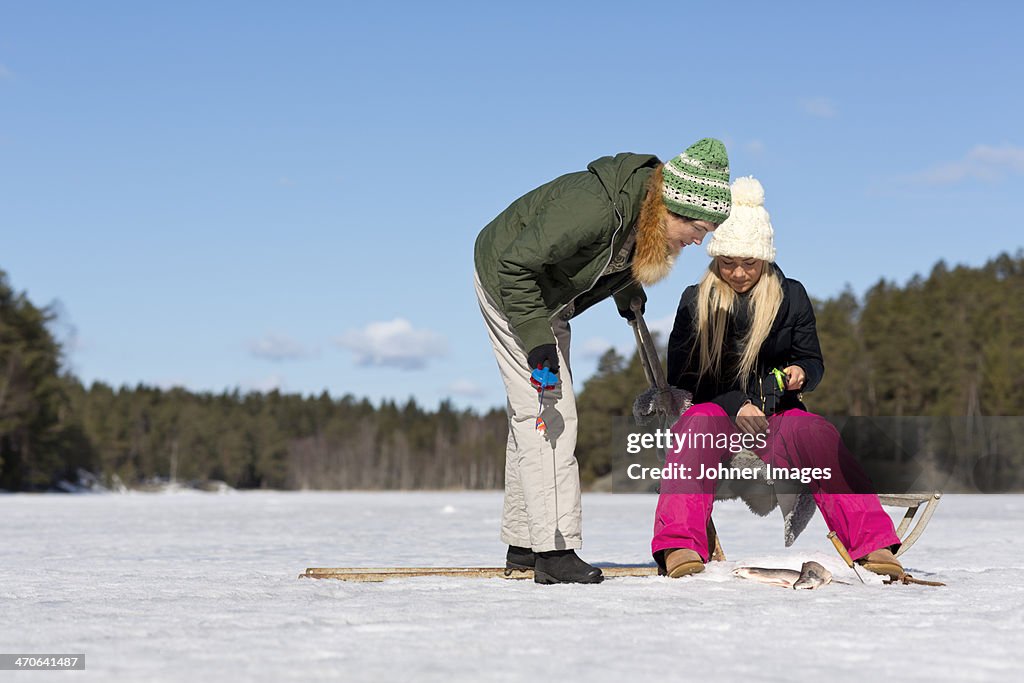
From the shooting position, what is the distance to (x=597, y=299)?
14.7 ft

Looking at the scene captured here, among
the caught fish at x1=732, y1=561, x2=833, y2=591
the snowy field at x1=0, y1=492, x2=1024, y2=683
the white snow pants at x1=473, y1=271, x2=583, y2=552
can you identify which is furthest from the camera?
the white snow pants at x1=473, y1=271, x2=583, y2=552

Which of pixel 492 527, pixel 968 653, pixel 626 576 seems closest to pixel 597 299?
pixel 626 576

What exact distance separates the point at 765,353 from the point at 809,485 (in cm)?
58

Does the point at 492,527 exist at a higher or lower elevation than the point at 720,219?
lower

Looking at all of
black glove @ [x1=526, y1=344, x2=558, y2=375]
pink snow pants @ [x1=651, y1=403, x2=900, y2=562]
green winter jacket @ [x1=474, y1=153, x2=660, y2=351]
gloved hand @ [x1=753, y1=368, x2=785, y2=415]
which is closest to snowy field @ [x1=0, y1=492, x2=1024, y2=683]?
pink snow pants @ [x1=651, y1=403, x2=900, y2=562]

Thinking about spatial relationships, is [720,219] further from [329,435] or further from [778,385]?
[329,435]

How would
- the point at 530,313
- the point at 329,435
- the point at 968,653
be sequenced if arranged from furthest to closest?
the point at 329,435 → the point at 530,313 → the point at 968,653

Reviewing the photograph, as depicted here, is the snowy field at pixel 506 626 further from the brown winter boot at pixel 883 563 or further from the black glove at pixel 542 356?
the black glove at pixel 542 356

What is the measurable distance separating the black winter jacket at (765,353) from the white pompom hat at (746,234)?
191mm

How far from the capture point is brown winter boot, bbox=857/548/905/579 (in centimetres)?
416

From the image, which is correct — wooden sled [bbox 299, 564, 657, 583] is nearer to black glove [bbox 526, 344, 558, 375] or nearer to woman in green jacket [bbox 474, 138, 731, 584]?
woman in green jacket [bbox 474, 138, 731, 584]

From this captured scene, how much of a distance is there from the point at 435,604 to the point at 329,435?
404 feet

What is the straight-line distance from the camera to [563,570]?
160 inches

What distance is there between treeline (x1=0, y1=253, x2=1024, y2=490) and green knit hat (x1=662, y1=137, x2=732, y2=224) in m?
12.6
